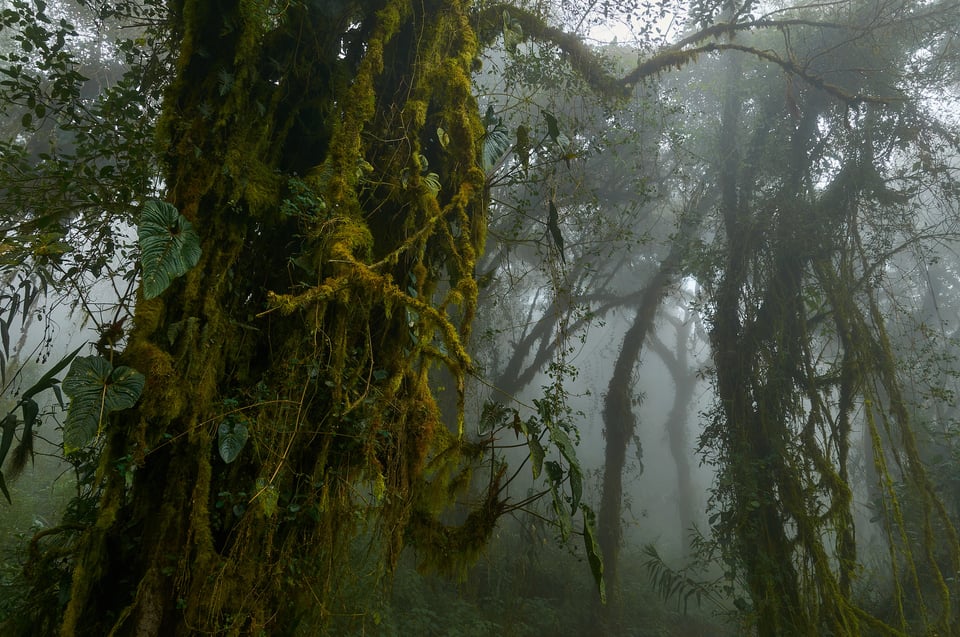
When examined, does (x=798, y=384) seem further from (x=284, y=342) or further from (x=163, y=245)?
(x=163, y=245)

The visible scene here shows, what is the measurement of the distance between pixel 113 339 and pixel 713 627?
33.2 feet

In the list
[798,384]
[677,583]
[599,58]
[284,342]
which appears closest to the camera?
[284,342]

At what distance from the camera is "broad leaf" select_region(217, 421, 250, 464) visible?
6.66 feet

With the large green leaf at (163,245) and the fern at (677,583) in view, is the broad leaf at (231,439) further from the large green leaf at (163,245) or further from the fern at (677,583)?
the fern at (677,583)

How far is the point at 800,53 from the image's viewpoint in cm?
759

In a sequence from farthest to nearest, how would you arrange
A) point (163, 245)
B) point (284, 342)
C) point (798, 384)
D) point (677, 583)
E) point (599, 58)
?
point (677, 583)
point (599, 58)
point (798, 384)
point (284, 342)
point (163, 245)

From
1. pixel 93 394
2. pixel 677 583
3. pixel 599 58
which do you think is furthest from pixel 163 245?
pixel 677 583

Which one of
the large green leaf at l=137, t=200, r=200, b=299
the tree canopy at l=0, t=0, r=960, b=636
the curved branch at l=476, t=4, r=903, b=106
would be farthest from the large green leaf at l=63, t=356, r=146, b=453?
the curved branch at l=476, t=4, r=903, b=106

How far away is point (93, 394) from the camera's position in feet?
5.92

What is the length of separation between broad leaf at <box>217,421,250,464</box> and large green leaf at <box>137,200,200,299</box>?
55 centimetres

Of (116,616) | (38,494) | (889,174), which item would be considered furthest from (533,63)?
(38,494)

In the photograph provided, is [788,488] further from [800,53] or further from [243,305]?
[800,53]

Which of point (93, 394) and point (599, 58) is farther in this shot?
point (599, 58)

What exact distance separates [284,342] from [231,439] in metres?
0.50
